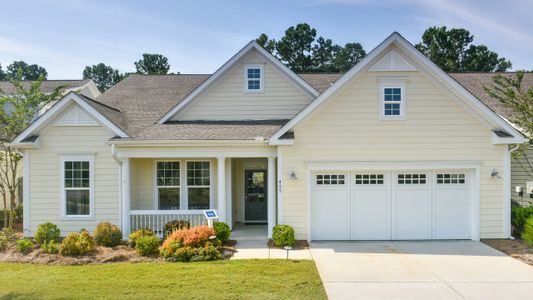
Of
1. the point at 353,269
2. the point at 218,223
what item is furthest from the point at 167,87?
the point at 353,269

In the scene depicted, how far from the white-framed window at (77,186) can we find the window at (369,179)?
879cm

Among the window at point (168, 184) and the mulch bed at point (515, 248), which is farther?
the window at point (168, 184)

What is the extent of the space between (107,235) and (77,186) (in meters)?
2.39

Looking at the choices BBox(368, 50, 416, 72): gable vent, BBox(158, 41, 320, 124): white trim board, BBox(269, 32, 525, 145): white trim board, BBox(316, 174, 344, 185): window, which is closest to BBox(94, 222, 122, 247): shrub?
BBox(158, 41, 320, 124): white trim board

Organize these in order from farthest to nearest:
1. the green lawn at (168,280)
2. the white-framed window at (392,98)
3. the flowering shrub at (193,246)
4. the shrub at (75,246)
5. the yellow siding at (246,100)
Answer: the yellow siding at (246,100) < the white-framed window at (392,98) < the shrub at (75,246) < the flowering shrub at (193,246) < the green lawn at (168,280)

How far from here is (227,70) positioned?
1448 centimetres

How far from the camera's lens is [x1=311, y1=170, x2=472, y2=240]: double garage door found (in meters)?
12.0

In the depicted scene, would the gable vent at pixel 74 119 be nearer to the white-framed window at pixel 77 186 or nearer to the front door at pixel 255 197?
the white-framed window at pixel 77 186

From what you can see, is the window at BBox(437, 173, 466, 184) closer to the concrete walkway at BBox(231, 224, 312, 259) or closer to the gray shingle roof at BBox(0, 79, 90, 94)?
the concrete walkway at BBox(231, 224, 312, 259)

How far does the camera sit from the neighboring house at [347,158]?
466 inches

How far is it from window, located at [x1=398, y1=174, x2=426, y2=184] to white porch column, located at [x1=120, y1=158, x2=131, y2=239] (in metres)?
8.83

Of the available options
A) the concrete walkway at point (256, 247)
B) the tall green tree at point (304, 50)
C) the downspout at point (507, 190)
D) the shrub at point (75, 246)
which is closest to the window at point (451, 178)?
the downspout at point (507, 190)

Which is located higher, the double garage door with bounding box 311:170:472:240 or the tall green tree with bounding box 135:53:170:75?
the tall green tree with bounding box 135:53:170:75

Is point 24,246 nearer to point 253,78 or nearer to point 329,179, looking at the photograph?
point 329,179
